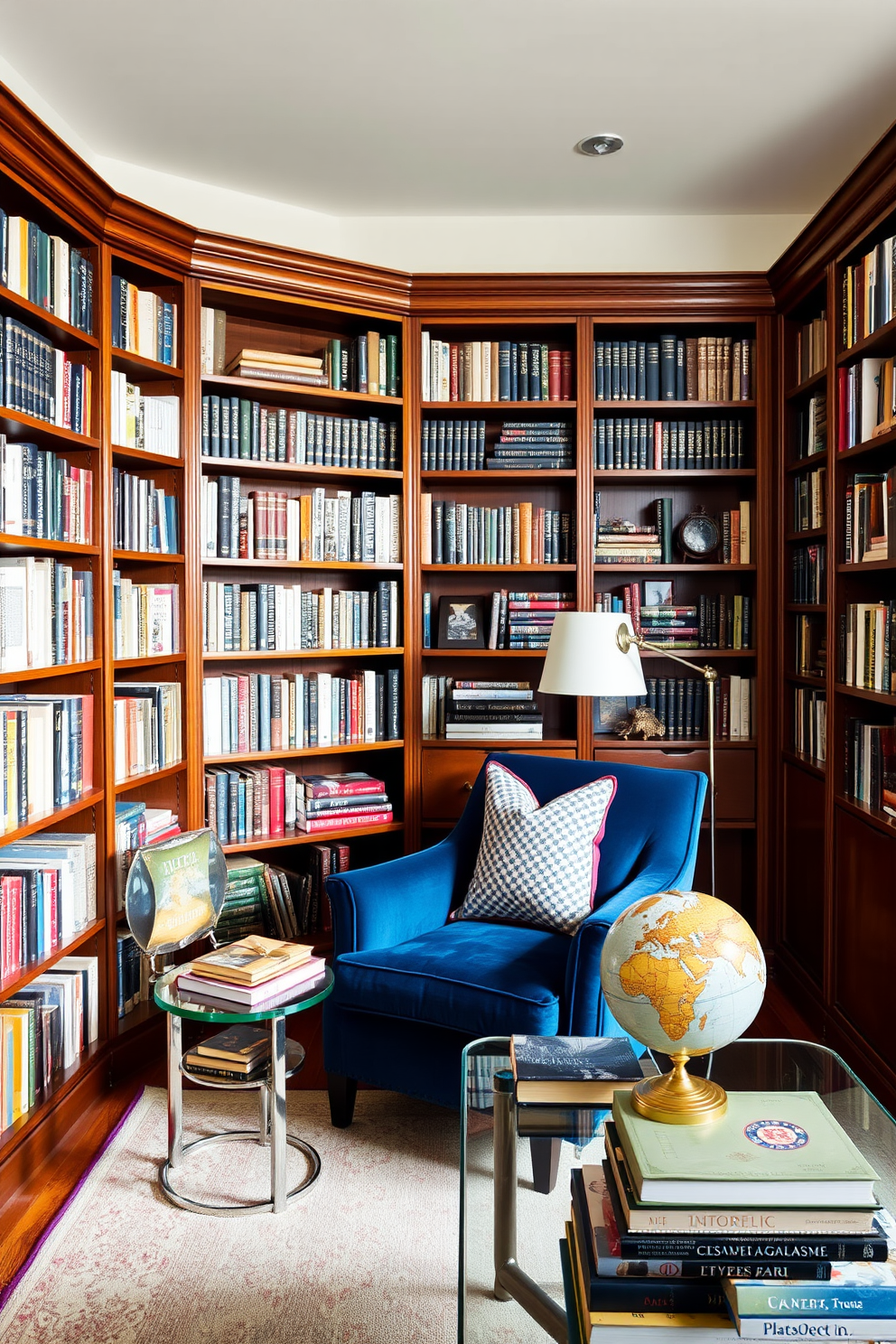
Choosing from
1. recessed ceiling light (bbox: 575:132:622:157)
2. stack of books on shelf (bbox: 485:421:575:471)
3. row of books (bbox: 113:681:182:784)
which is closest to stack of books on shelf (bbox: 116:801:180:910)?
row of books (bbox: 113:681:182:784)

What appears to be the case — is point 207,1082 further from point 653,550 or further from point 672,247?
point 672,247

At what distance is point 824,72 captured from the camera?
272cm

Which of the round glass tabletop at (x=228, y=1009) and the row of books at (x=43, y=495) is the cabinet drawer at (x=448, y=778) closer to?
the round glass tabletop at (x=228, y=1009)

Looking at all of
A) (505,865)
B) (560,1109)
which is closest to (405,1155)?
(505,865)

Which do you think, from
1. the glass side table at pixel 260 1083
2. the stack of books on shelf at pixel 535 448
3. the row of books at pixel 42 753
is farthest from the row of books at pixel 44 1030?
the stack of books on shelf at pixel 535 448

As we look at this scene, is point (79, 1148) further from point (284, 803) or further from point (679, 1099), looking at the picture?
point (679, 1099)

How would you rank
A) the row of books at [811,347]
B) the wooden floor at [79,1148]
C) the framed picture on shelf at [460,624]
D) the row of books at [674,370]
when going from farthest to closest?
the framed picture on shelf at [460,624], the row of books at [674,370], the row of books at [811,347], the wooden floor at [79,1148]

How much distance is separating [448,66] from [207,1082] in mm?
2594

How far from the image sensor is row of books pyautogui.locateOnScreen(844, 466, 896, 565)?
2596 mm

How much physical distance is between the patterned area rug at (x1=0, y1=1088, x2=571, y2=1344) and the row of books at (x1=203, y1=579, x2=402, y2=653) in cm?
150

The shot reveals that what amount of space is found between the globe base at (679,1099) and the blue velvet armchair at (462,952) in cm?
94

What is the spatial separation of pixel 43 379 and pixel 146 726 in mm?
1032

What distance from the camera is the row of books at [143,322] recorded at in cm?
291

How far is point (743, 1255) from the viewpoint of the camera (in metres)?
1.10
